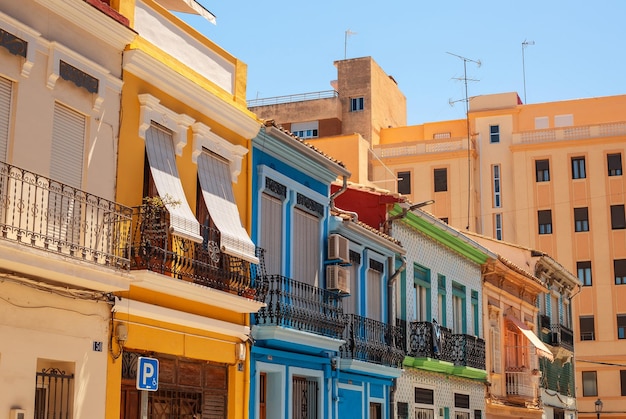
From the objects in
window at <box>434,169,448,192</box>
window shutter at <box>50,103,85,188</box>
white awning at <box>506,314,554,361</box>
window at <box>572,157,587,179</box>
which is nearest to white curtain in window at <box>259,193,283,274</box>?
window shutter at <box>50,103,85,188</box>

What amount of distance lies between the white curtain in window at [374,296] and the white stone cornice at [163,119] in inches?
306

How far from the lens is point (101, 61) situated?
42.8 ft

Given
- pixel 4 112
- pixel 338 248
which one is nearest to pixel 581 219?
pixel 338 248

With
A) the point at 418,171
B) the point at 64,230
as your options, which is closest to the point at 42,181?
the point at 64,230

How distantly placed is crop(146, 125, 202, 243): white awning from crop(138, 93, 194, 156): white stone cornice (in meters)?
0.10

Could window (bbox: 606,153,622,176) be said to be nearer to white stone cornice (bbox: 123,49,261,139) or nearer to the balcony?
the balcony

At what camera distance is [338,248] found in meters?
19.1

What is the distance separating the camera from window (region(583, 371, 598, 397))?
52.0 metres

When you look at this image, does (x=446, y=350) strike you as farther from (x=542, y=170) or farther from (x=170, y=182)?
(x=542, y=170)

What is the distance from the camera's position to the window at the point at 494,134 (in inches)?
2208

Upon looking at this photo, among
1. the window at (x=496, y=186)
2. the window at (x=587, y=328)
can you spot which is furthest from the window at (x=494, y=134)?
the window at (x=587, y=328)

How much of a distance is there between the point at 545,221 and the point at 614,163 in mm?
4575

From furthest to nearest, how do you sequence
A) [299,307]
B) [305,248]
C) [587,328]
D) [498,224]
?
[498,224]
[587,328]
[305,248]
[299,307]

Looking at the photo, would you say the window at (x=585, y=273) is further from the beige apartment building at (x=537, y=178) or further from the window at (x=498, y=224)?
the window at (x=498, y=224)
